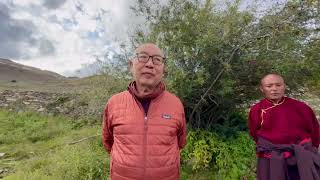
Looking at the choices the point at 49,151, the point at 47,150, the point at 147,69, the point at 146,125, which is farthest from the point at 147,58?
the point at 47,150

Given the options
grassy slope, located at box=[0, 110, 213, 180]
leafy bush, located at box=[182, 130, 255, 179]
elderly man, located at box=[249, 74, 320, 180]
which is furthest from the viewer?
grassy slope, located at box=[0, 110, 213, 180]

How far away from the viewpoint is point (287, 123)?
12.8 feet

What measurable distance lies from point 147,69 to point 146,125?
1.46ft

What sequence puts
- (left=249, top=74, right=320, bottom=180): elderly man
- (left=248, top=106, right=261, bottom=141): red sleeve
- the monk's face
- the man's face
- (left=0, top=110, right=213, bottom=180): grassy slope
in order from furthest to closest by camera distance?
(left=0, top=110, right=213, bottom=180): grassy slope, (left=248, top=106, right=261, bottom=141): red sleeve, the monk's face, (left=249, top=74, right=320, bottom=180): elderly man, the man's face

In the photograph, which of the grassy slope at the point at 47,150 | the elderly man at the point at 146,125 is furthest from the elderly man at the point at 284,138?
the grassy slope at the point at 47,150

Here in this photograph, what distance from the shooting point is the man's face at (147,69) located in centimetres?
328

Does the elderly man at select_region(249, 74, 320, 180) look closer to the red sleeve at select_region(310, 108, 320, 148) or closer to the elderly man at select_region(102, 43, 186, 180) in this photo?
the red sleeve at select_region(310, 108, 320, 148)

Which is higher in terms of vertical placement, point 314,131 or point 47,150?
point 314,131

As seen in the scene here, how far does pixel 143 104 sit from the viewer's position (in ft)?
10.8

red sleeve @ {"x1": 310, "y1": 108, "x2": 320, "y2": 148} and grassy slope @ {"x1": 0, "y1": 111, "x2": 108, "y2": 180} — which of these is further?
grassy slope @ {"x1": 0, "y1": 111, "x2": 108, "y2": 180}

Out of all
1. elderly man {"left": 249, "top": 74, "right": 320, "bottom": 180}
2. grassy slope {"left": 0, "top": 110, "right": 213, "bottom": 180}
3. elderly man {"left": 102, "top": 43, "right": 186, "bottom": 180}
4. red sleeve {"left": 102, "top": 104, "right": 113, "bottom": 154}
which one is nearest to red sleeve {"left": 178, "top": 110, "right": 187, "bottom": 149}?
elderly man {"left": 102, "top": 43, "right": 186, "bottom": 180}

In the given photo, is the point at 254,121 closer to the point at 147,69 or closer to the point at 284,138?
the point at 284,138

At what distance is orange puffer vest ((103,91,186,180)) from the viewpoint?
10.3 ft

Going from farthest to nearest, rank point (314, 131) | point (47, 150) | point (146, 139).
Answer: point (47, 150), point (314, 131), point (146, 139)
